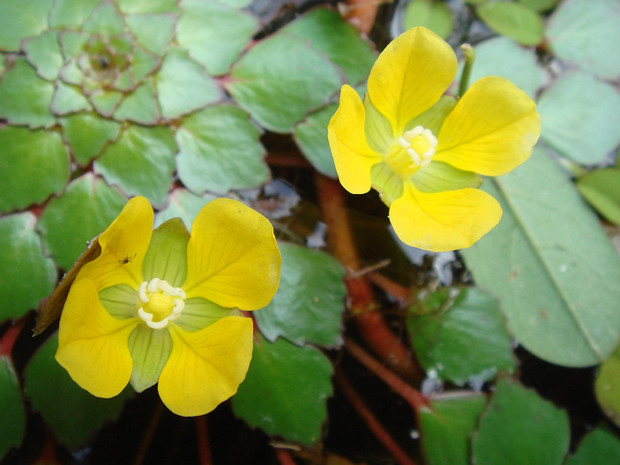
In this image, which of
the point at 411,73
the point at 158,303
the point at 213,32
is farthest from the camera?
the point at 213,32

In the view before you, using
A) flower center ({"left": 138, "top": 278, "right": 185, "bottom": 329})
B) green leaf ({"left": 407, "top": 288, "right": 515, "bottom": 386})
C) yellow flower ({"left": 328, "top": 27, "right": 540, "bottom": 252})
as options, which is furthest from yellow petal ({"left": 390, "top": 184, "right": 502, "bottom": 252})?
flower center ({"left": 138, "top": 278, "right": 185, "bottom": 329})

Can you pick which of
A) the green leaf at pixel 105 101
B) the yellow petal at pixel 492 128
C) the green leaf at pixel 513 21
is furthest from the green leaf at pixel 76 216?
the green leaf at pixel 513 21

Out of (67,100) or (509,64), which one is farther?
(509,64)

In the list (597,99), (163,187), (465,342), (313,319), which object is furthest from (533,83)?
(163,187)

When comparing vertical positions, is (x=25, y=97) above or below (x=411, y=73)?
below

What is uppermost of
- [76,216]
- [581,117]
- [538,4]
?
[538,4]

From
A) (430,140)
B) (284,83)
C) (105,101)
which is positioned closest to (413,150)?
(430,140)

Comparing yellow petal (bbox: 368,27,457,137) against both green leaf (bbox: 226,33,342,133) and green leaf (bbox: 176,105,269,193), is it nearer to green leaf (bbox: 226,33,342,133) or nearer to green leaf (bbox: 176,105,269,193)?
green leaf (bbox: 226,33,342,133)

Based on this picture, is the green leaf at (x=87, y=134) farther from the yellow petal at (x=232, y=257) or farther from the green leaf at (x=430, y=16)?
the green leaf at (x=430, y=16)

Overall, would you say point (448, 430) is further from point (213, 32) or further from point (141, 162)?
point (213, 32)
